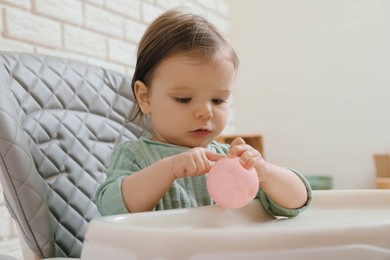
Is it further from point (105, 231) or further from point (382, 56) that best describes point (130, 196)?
point (382, 56)

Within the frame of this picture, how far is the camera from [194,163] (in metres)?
0.66

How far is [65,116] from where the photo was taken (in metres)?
0.99

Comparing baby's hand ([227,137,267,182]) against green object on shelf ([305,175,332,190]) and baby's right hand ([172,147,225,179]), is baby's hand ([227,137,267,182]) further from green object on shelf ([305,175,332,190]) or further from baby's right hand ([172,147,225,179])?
green object on shelf ([305,175,332,190])

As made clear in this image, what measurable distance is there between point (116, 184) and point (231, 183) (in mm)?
215

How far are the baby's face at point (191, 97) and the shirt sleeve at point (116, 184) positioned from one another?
75 millimetres

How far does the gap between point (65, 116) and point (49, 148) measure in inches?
3.6

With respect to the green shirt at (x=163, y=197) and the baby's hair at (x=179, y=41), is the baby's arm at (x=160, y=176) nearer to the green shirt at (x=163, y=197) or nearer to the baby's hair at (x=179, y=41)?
the green shirt at (x=163, y=197)

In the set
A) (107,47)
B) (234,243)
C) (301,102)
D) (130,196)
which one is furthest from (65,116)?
(301,102)

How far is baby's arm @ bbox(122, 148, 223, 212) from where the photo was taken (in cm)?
67

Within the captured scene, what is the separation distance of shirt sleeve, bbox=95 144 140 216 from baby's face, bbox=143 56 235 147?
75 mm

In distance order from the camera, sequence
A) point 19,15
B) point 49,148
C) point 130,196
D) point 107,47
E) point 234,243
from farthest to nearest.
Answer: point 107,47 < point 19,15 < point 49,148 < point 130,196 < point 234,243

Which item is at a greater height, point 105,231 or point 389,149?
point 105,231

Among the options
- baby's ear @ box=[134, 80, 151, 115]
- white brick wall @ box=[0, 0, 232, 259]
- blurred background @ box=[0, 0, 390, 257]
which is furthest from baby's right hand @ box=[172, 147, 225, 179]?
blurred background @ box=[0, 0, 390, 257]

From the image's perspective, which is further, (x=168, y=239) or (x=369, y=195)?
(x=369, y=195)
